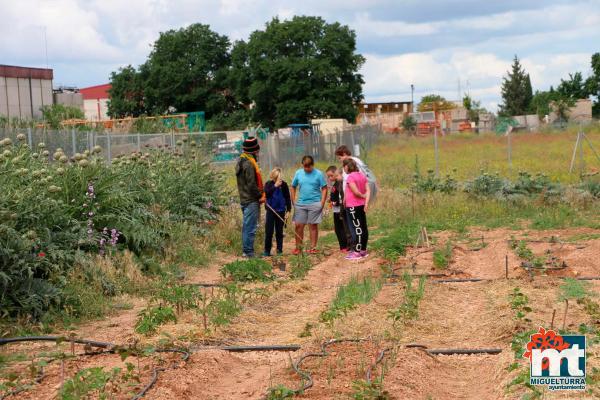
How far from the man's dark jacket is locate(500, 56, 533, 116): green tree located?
81.6 meters

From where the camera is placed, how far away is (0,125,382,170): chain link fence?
17562 mm

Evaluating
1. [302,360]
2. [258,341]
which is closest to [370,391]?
[302,360]

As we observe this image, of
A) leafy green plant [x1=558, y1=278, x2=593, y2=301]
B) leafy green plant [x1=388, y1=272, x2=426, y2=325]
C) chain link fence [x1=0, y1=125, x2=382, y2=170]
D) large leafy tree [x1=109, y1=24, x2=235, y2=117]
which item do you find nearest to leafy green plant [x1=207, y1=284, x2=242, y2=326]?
leafy green plant [x1=388, y1=272, x2=426, y2=325]

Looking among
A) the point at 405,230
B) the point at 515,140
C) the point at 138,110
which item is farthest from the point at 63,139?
the point at 138,110

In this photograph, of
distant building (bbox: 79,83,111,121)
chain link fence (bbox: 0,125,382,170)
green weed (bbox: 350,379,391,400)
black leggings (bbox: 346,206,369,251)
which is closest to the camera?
green weed (bbox: 350,379,391,400)

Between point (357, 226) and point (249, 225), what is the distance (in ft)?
5.58

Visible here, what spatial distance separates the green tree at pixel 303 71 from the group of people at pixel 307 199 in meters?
49.3

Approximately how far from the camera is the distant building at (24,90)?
50.3 m

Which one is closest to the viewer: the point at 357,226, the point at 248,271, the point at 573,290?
the point at 573,290

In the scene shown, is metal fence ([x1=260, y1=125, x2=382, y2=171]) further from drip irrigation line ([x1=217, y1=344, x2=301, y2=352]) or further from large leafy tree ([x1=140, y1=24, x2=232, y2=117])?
large leafy tree ([x1=140, y1=24, x2=232, y2=117])

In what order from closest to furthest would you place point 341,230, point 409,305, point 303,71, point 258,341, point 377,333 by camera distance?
point 377,333, point 258,341, point 409,305, point 341,230, point 303,71

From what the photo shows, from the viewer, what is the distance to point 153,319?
839 cm

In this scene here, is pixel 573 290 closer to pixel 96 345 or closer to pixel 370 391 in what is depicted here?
pixel 370 391

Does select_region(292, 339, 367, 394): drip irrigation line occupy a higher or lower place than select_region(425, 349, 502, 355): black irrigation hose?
higher
